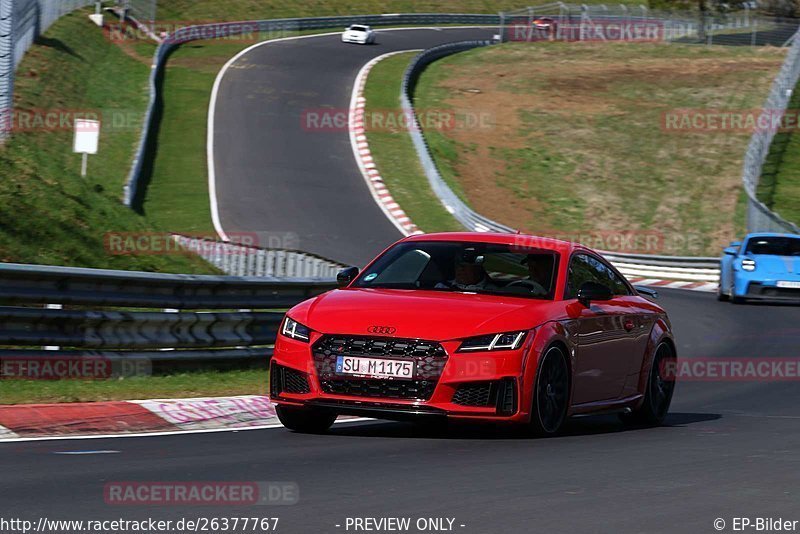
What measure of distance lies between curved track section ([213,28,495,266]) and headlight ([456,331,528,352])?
66.8 feet

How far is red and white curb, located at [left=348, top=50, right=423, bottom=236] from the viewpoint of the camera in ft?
116

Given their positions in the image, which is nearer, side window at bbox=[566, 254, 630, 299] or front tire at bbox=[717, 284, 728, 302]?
side window at bbox=[566, 254, 630, 299]

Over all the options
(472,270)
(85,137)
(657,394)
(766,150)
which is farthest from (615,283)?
(766,150)

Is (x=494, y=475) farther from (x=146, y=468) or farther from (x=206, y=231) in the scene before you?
(x=206, y=231)

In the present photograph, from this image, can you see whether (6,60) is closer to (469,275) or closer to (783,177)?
(469,275)

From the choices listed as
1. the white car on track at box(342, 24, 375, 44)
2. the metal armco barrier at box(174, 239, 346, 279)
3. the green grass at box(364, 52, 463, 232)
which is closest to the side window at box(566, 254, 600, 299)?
the metal armco barrier at box(174, 239, 346, 279)

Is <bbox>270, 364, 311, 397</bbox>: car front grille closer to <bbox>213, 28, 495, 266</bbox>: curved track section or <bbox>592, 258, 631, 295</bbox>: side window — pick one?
<bbox>592, 258, 631, 295</bbox>: side window

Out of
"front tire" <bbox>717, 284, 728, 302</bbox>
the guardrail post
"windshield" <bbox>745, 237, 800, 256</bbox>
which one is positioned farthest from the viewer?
"front tire" <bbox>717, 284, 728, 302</bbox>

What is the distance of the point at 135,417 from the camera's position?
9.67m

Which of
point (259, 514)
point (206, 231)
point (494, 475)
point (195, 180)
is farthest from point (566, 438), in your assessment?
point (195, 180)

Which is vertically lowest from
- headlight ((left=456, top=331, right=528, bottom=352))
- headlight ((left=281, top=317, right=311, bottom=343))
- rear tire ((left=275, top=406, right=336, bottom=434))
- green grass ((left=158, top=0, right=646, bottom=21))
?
rear tire ((left=275, top=406, right=336, bottom=434))

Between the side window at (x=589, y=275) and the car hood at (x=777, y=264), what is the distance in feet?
48.0

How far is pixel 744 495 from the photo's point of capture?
6879 millimetres

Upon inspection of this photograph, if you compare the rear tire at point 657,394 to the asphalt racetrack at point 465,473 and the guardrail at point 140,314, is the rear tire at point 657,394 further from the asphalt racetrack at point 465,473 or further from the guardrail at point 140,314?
the guardrail at point 140,314
